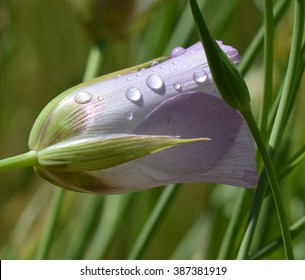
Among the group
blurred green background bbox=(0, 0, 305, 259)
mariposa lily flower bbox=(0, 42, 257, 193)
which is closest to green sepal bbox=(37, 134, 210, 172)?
mariposa lily flower bbox=(0, 42, 257, 193)

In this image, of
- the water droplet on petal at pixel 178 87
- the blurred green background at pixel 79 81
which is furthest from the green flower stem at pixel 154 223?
the water droplet on petal at pixel 178 87

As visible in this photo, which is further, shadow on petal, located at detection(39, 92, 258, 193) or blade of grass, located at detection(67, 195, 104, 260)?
blade of grass, located at detection(67, 195, 104, 260)

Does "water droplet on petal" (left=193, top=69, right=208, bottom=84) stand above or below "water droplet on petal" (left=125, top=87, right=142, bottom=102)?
above

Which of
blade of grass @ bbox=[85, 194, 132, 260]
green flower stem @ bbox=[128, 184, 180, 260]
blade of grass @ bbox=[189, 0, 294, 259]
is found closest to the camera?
blade of grass @ bbox=[189, 0, 294, 259]

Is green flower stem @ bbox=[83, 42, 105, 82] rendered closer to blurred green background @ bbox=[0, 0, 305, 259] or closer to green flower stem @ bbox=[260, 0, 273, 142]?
blurred green background @ bbox=[0, 0, 305, 259]

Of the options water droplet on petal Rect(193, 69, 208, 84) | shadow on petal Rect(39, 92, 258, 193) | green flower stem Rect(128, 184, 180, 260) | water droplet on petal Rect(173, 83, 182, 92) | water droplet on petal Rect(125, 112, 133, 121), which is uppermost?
water droplet on petal Rect(193, 69, 208, 84)

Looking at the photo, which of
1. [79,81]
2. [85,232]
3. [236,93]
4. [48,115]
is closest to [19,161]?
[48,115]

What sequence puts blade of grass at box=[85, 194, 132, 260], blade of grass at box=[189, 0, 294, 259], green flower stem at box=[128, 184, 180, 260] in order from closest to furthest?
blade of grass at box=[189, 0, 294, 259], green flower stem at box=[128, 184, 180, 260], blade of grass at box=[85, 194, 132, 260]
